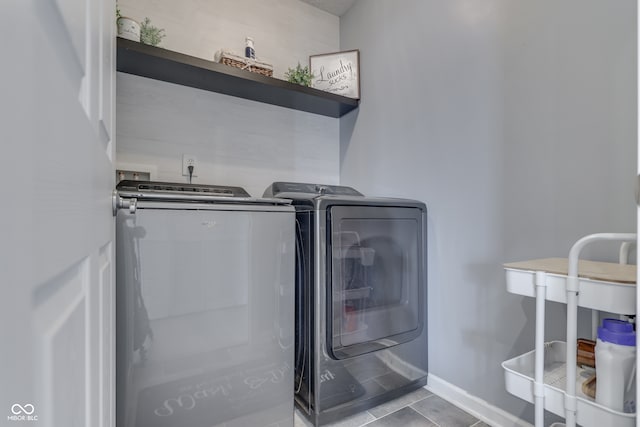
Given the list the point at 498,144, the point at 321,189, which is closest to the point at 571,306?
the point at 498,144

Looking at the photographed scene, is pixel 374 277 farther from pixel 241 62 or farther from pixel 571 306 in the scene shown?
pixel 241 62

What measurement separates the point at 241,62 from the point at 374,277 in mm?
1408

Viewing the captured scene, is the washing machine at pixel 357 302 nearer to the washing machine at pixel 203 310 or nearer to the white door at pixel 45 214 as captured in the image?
the washing machine at pixel 203 310

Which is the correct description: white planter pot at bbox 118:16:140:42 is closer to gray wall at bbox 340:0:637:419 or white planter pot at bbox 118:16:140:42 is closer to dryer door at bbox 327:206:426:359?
dryer door at bbox 327:206:426:359

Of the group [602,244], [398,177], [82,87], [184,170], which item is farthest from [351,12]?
[82,87]

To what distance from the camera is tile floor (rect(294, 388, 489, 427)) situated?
1356 millimetres

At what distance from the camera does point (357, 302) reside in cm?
143

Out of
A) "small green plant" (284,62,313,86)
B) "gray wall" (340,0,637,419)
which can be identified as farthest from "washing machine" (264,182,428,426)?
"small green plant" (284,62,313,86)

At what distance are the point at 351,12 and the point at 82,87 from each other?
2.32 m

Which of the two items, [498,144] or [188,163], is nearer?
[498,144]

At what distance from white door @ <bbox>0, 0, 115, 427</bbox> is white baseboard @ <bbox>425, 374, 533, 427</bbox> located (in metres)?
1.51

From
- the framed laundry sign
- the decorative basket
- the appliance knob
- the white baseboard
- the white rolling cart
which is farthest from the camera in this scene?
the framed laundry sign

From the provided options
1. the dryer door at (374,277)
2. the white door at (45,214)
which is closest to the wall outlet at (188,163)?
the dryer door at (374,277)

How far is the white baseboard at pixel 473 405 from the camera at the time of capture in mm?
1280
